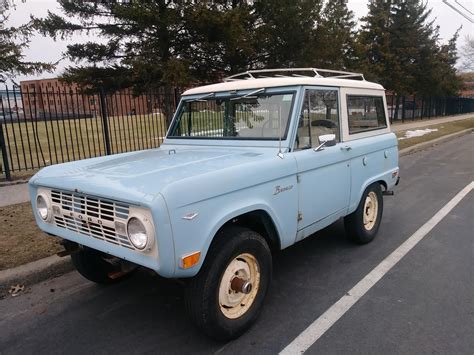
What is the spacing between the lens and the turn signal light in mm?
2562

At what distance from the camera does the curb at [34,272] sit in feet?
12.9

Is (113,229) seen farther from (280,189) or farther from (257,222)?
(280,189)

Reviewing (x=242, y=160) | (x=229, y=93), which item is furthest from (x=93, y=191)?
(x=229, y=93)

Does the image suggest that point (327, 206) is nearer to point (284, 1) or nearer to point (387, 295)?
point (387, 295)

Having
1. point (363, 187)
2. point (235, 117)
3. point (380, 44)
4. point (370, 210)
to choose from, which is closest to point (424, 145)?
point (370, 210)

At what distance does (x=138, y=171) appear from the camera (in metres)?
3.14

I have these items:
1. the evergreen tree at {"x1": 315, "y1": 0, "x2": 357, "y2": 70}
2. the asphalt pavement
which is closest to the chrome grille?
the asphalt pavement

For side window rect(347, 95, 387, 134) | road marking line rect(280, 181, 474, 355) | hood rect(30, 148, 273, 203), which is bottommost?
road marking line rect(280, 181, 474, 355)

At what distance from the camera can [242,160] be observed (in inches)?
131

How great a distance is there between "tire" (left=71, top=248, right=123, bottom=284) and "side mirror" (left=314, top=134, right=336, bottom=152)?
217cm

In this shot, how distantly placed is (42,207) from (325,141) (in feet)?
8.17

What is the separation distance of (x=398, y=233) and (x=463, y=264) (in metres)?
1.12

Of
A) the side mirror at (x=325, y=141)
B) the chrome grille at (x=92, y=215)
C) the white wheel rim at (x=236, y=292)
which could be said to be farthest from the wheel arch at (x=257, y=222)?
the side mirror at (x=325, y=141)

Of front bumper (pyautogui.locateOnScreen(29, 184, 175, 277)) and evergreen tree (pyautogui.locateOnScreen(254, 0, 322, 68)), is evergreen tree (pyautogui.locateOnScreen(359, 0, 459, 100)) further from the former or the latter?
front bumper (pyautogui.locateOnScreen(29, 184, 175, 277))
